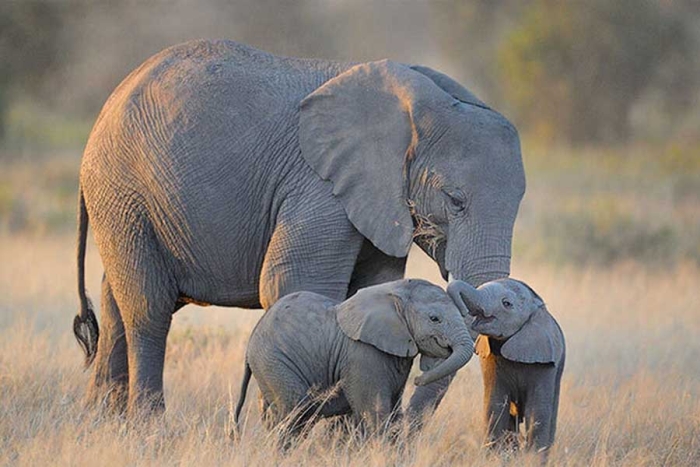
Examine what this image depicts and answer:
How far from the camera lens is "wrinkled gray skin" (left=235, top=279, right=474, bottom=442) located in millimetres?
6207

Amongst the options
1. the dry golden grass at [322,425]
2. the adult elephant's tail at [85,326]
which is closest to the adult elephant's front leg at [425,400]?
the dry golden grass at [322,425]

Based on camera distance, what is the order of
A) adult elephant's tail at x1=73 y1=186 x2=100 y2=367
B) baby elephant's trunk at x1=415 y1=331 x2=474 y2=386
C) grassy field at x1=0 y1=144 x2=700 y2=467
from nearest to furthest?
1. baby elephant's trunk at x1=415 y1=331 x2=474 y2=386
2. grassy field at x1=0 y1=144 x2=700 y2=467
3. adult elephant's tail at x1=73 y1=186 x2=100 y2=367

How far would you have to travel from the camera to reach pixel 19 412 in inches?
297

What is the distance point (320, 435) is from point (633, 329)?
18.4ft

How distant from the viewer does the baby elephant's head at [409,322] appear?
20.0 feet

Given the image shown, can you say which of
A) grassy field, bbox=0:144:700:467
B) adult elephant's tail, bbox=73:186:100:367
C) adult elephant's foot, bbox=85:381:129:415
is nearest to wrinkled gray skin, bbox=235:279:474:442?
grassy field, bbox=0:144:700:467

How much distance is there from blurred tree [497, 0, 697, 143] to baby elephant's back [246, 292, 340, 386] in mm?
24113

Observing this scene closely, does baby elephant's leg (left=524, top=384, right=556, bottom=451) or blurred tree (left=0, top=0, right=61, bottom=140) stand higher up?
blurred tree (left=0, top=0, right=61, bottom=140)

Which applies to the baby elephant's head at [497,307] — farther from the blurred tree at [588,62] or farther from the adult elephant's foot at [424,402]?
the blurred tree at [588,62]

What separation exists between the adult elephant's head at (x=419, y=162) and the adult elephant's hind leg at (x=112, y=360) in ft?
5.90

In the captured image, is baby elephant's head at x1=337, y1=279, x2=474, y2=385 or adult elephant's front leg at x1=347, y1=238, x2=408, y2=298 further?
adult elephant's front leg at x1=347, y1=238, x2=408, y2=298

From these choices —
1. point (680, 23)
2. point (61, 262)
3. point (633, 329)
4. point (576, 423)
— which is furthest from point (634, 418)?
point (680, 23)

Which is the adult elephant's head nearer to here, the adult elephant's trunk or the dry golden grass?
the adult elephant's trunk

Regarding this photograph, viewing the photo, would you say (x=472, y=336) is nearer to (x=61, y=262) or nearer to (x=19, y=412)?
(x=19, y=412)
